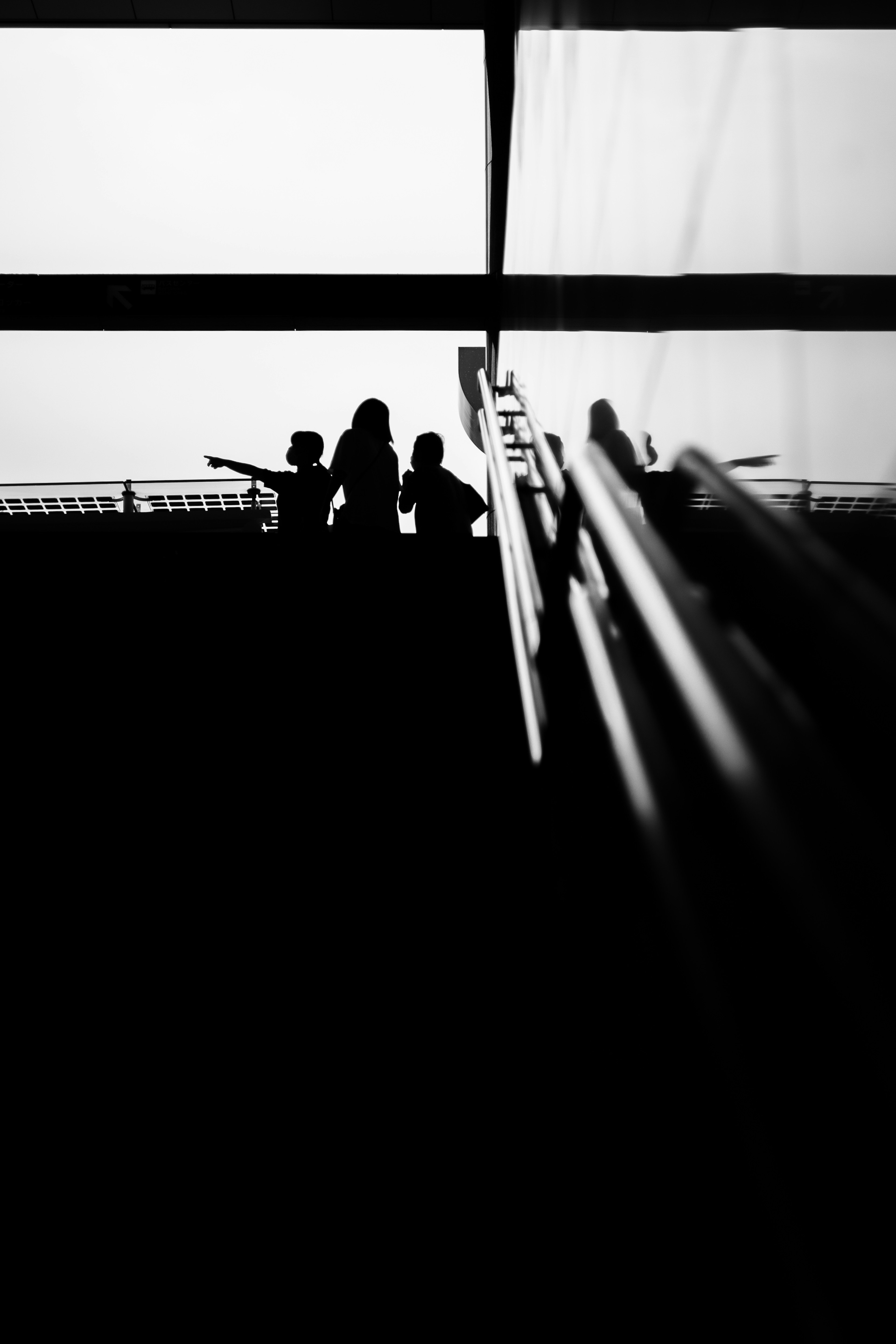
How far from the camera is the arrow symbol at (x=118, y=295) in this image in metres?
7.77

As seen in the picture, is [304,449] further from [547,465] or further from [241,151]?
[241,151]

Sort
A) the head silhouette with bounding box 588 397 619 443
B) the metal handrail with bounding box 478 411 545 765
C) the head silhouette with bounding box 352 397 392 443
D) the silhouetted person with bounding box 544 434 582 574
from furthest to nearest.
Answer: the head silhouette with bounding box 352 397 392 443, the head silhouette with bounding box 588 397 619 443, the metal handrail with bounding box 478 411 545 765, the silhouetted person with bounding box 544 434 582 574

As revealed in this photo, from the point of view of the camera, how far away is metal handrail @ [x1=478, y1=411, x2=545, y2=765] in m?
2.09

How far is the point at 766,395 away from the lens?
1.51 m

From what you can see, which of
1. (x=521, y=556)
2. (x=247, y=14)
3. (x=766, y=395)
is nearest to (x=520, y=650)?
(x=521, y=556)

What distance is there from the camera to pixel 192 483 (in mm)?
7926

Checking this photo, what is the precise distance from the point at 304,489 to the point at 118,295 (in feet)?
13.9

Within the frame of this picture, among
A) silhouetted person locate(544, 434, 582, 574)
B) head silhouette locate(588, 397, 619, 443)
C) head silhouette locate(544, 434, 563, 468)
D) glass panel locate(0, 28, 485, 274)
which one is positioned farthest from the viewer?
glass panel locate(0, 28, 485, 274)

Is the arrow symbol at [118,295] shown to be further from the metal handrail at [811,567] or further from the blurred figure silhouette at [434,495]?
the metal handrail at [811,567]

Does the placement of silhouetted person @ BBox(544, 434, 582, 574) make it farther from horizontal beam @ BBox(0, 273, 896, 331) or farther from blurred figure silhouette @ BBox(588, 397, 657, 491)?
horizontal beam @ BBox(0, 273, 896, 331)

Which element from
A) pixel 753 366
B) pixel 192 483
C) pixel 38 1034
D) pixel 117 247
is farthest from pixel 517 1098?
pixel 117 247

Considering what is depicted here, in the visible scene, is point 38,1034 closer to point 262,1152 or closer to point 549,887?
point 262,1152

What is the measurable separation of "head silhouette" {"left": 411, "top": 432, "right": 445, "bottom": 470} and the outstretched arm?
3.73 ft

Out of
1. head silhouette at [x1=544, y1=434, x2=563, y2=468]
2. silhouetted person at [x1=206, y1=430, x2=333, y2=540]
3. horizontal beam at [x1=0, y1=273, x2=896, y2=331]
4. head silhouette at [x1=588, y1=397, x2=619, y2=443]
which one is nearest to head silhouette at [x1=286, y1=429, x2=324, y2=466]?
silhouetted person at [x1=206, y1=430, x2=333, y2=540]
